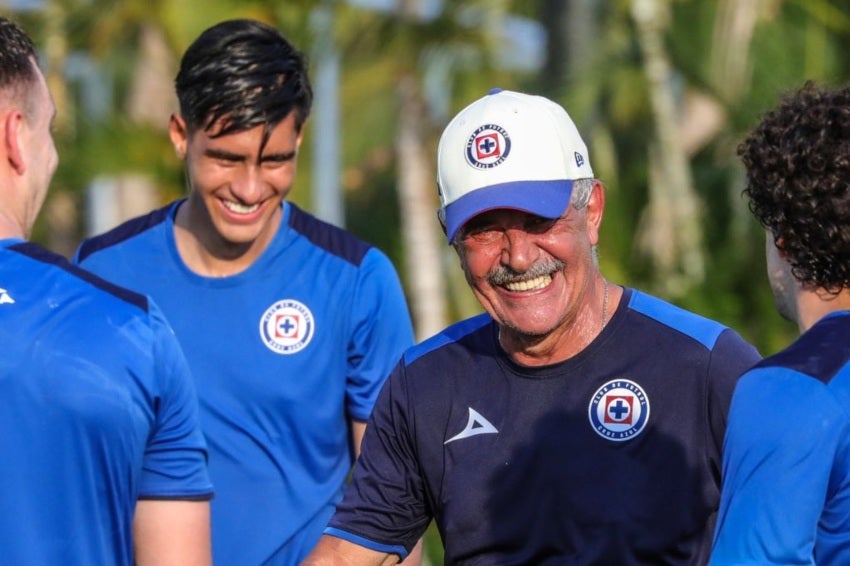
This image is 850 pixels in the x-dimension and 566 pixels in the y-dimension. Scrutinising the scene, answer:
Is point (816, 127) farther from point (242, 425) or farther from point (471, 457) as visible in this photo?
point (242, 425)

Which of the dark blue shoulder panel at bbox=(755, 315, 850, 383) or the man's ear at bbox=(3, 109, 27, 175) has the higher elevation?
the man's ear at bbox=(3, 109, 27, 175)

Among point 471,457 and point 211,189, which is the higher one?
point 211,189

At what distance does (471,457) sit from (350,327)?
1.39m

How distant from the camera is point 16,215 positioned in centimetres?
345

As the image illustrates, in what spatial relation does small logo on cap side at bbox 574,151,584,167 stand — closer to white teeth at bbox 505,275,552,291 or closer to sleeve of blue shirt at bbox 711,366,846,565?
white teeth at bbox 505,275,552,291

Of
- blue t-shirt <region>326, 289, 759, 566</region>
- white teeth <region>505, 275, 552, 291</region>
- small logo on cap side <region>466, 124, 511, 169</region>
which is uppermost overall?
small logo on cap side <region>466, 124, 511, 169</region>

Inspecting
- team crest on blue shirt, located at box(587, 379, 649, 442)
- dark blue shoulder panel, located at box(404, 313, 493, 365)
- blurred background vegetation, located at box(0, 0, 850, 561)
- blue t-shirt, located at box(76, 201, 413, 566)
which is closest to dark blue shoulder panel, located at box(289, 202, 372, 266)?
blue t-shirt, located at box(76, 201, 413, 566)

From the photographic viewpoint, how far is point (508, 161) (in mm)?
3658

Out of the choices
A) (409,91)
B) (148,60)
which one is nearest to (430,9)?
(409,91)

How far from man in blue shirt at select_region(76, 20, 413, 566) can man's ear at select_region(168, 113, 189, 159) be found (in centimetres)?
2

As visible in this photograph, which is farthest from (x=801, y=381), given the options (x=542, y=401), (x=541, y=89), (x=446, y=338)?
(x=541, y=89)

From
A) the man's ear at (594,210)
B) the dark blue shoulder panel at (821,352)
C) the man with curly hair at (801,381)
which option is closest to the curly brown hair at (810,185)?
the man with curly hair at (801,381)

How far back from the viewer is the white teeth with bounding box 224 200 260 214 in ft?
16.7

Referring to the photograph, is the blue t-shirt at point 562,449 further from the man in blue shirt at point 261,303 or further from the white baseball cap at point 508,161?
the man in blue shirt at point 261,303
